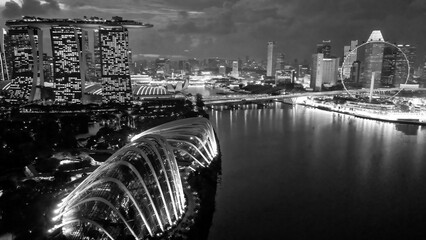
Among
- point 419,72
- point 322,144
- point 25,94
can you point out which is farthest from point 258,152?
point 419,72

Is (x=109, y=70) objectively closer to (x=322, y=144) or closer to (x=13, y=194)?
(x=322, y=144)

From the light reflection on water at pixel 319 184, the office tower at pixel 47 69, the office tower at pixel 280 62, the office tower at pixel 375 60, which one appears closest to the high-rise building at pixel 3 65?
the office tower at pixel 47 69

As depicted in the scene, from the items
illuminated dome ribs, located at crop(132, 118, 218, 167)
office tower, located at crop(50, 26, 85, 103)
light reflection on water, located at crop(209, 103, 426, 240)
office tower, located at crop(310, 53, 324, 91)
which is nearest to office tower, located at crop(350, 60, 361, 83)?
office tower, located at crop(310, 53, 324, 91)

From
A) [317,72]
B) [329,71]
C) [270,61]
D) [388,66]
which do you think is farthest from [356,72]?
[270,61]

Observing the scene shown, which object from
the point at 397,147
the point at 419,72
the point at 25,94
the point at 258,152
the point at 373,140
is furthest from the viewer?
the point at 419,72

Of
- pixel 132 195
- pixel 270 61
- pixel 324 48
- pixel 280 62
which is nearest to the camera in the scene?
pixel 132 195

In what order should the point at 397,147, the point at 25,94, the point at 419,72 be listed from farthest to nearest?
the point at 419,72, the point at 25,94, the point at 397,147

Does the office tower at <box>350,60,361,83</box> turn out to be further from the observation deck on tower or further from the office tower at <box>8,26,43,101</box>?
the office tower at <box>8,26,43,101</box>

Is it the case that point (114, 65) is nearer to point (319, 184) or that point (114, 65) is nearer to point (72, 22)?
point (72, 22)
